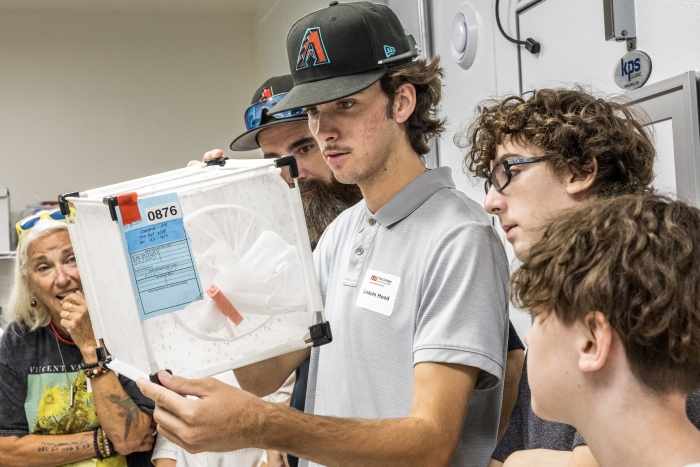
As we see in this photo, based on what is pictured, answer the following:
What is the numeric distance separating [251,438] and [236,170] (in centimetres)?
40

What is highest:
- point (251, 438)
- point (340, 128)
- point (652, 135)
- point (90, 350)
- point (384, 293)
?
point (340, 128)

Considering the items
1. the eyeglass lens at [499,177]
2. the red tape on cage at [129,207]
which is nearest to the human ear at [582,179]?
the eyeglass lens at [499,177]

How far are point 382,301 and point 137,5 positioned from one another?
463cm

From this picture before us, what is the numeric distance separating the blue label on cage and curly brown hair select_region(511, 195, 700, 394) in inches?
19.7

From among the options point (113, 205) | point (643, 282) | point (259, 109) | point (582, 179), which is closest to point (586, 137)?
point (582, 179)

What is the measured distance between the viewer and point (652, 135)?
5.06 ft

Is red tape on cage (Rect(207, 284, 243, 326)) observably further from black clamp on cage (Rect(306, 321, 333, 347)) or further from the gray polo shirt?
the gray polo shirt

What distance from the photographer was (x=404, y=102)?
1.47 meters

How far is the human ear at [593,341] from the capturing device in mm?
833

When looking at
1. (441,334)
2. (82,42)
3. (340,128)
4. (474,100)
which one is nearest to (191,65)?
(82,42)

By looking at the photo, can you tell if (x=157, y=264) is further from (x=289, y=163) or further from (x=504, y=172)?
(x=504, y=172)

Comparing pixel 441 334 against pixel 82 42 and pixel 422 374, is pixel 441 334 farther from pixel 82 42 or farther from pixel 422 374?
pixel 82 42

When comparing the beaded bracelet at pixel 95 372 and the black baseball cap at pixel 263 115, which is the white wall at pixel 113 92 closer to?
the black baseball cap at pixel 263 115

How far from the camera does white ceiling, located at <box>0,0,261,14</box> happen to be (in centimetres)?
501
